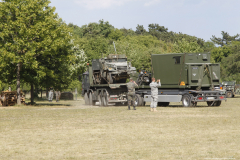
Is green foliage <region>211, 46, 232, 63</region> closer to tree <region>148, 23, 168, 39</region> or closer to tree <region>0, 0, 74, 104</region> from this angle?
tree <region>148, 23, 168, 39</region>

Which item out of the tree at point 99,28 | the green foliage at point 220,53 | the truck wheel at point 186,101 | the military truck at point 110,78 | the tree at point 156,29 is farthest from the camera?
the tree at point 156,29

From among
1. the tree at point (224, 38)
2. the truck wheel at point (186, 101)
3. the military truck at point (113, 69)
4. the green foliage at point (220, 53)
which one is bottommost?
the truck wheel at point (186, 101)

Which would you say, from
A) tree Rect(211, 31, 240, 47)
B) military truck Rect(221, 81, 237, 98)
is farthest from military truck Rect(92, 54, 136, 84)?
tree Rect(211, 31, 240, 47)

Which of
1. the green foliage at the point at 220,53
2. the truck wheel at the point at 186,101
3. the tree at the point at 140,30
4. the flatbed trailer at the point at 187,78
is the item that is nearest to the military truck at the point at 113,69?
the flatbed trailer at the point at 187,78

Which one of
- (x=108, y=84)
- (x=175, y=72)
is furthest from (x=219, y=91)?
(x=108, y=84)

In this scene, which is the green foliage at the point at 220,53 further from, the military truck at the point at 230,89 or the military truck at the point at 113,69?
the military truck at the point at 113,69

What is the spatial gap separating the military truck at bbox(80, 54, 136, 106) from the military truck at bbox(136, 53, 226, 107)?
11.1 feet

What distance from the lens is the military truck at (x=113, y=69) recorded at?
98.9ft

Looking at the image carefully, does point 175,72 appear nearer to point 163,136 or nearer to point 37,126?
point 37,126

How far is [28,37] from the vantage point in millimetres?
31219

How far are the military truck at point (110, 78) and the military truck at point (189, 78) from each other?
11.1 feet

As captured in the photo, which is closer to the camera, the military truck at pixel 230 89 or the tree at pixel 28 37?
the tree at pixel 28 37

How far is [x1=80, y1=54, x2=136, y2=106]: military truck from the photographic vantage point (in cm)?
2988

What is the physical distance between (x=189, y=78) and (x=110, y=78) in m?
6.49
